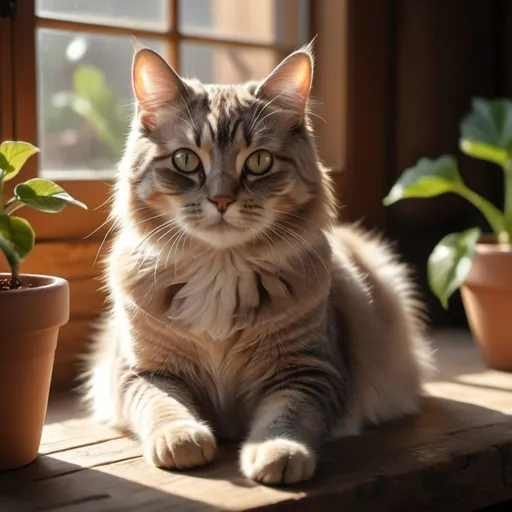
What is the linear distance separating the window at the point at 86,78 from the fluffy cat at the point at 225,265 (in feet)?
1.12

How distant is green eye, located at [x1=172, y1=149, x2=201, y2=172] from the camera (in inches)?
60.6

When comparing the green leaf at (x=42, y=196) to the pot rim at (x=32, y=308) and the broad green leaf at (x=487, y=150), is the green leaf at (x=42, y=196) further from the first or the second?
the broad green leaf at (x=487, y=150)

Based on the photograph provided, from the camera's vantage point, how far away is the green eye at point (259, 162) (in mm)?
1545

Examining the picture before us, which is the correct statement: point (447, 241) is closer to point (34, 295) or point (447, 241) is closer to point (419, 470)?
point (419, 470)

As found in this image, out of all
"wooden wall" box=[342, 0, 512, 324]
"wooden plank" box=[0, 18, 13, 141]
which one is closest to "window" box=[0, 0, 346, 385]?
"wooden plank" box=[0, 18, 13, 141]

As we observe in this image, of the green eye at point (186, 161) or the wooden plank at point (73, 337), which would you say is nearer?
the green eye at point (186, 161)

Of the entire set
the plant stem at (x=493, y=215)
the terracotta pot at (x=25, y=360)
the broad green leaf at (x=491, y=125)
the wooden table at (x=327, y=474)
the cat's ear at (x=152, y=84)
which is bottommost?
the wooden table at (x=327, y=474)

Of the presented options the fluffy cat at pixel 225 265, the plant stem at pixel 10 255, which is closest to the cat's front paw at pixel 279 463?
the fluffy cat at pixel 225 265

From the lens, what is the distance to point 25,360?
1348 millimetres

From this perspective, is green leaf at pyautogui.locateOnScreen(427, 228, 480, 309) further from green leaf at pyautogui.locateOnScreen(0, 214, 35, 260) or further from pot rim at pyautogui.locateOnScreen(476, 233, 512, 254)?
green leaf at pyautogui.locateOnScreen(0, 214, 35, 260)

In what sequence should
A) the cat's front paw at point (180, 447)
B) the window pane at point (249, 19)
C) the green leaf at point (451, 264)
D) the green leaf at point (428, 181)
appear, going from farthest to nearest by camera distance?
the window pane at point (249, 19) → the green leaf at point (428, 181) → the green leaf at point (451, 264) → the cat's front paw at point (180, 447)

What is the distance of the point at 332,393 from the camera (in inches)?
62.4

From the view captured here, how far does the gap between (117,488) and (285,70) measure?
83cm

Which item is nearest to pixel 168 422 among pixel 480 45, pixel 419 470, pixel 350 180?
pixel 419 470
